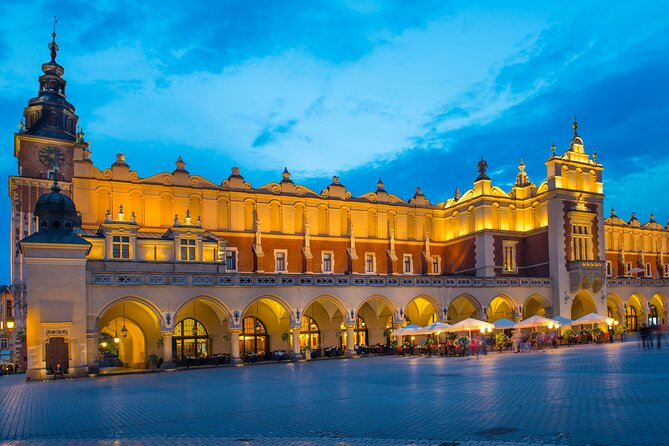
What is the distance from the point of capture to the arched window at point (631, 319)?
70312mm

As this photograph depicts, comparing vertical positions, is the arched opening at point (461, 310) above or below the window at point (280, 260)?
below

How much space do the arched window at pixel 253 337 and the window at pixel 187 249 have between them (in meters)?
7.27

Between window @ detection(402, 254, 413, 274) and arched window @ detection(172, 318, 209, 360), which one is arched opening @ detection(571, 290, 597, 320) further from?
arched window @ detection(172, 318, 209, 360)

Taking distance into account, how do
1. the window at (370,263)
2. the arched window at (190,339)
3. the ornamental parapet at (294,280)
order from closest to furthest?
the ornamental parapet at (294,280) → the arched window at (190,339) → the window at (370,263)

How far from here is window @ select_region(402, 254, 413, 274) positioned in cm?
6251

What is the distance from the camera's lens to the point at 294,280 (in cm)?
4659

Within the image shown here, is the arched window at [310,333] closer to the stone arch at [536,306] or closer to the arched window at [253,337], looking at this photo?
the arched window at [253,337]

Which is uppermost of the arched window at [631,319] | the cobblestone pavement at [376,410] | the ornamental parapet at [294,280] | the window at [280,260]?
the window at [280,260]

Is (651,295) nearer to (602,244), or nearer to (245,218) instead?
(602,244)

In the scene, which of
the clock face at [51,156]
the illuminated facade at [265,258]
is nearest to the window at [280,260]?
the illuminated facade at [265,258]

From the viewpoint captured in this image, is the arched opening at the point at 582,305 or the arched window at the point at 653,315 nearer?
the arched opening at the point at 582,305

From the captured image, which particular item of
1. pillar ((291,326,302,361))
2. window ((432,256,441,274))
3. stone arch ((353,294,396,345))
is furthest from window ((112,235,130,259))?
window ((432,256,441,274))

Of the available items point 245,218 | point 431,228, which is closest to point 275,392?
point 245,218

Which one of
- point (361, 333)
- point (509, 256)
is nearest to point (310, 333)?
point (361, 333)
